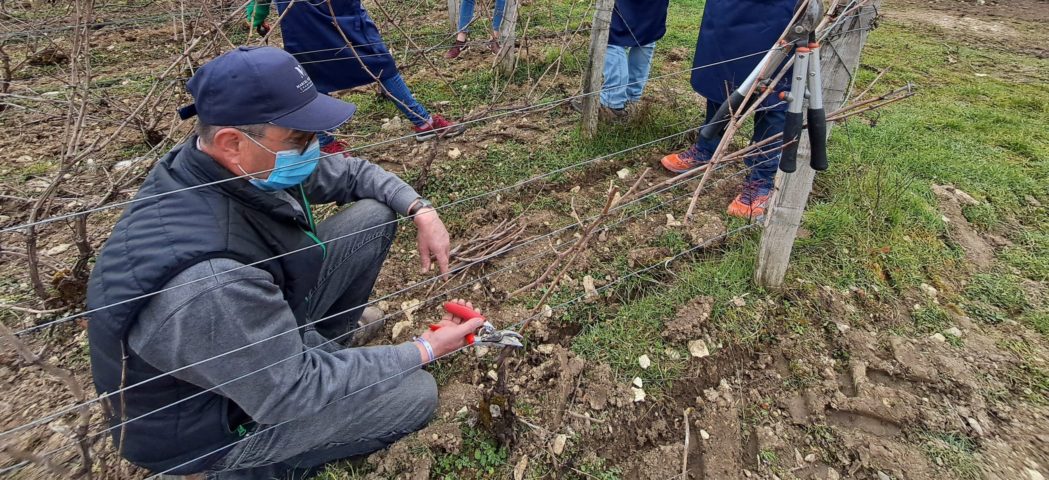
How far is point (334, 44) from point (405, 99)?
21.9 inches

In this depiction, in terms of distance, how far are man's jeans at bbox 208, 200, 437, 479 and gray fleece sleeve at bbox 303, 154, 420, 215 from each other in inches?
2.1

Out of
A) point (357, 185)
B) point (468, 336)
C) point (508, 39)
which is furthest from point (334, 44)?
point (468, 336)

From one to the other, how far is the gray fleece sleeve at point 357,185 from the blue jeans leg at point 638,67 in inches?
79.9

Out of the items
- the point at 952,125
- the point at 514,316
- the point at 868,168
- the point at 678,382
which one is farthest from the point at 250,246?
the point at 952,125

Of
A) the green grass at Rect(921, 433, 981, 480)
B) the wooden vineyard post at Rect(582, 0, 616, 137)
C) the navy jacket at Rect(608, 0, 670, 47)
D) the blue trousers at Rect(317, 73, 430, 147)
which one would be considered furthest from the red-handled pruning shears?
the navy jacket at Rect(608, 0, 670, 47)

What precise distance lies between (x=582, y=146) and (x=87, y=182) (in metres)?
3.14

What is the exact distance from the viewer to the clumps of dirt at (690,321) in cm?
224

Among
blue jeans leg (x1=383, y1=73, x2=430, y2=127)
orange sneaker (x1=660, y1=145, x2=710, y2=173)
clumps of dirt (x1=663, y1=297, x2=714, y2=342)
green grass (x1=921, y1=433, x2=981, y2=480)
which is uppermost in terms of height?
blue jeans leg (x1=383, y1=73, x2=430, y2=127)

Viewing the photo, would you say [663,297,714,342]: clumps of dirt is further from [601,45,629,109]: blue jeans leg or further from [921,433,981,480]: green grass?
[601,45,629,109]: blue jeans leg

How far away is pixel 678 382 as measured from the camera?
2.09 metres

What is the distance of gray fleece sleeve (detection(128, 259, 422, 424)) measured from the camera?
121 centimetres

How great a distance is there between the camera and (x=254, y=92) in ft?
4.44

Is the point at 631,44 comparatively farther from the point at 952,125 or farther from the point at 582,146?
the point at 952,125

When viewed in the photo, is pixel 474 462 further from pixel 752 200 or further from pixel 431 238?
pixel 752 200
